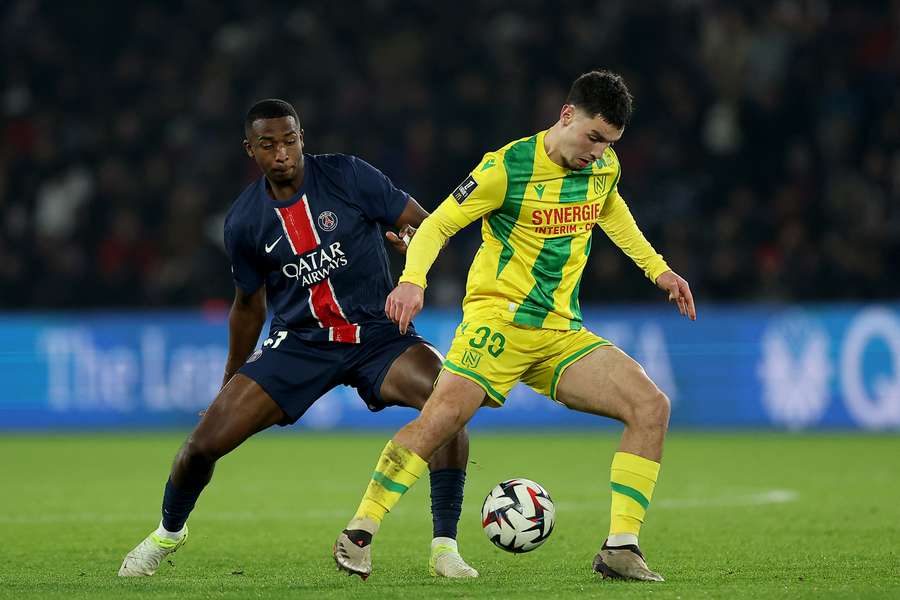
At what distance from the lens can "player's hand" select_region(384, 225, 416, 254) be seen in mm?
6449

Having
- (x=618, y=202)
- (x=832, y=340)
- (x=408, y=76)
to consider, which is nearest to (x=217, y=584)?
(x=618, y=202)

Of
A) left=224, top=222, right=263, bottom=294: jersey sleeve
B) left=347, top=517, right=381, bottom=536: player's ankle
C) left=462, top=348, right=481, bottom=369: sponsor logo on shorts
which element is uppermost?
left=224, top=222, right=263, bottom=294: jersey sleeve

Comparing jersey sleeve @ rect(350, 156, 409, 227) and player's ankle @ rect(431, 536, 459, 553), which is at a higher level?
jersey sleeve @ rect(350, 156, 409, 227)

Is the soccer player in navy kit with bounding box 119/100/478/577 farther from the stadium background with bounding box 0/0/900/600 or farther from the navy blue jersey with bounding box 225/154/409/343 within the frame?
the stadium background with bounding box 0/0/900/600

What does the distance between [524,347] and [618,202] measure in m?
0.84

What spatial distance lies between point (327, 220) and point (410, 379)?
2.63 feet

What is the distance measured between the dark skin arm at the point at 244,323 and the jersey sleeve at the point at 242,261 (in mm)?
38

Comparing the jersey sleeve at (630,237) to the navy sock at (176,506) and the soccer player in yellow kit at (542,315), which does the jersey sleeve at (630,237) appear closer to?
the soccer player in yellow kit at (542,315)

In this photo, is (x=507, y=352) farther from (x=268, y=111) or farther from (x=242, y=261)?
(x=268, y=111)

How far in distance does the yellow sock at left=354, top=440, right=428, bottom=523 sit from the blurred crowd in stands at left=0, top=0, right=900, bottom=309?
9.97 m

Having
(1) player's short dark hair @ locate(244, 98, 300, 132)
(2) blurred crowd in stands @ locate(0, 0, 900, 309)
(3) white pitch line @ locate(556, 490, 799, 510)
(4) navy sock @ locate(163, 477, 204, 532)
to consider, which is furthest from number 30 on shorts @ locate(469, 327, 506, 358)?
(2) blurred crowd in stands @ locate(0, 0, 900, 309)

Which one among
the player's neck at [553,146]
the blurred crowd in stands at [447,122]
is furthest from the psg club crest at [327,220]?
the blurred crowd in stands at [447,122]

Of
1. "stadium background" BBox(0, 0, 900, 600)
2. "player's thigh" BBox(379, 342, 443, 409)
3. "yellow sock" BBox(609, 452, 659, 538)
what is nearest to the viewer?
"yellow sock" BBox(609, 452, 659, 538)

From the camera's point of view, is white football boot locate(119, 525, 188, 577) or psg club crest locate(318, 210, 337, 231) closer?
white football boot locate(119, 525, 188, 577)
